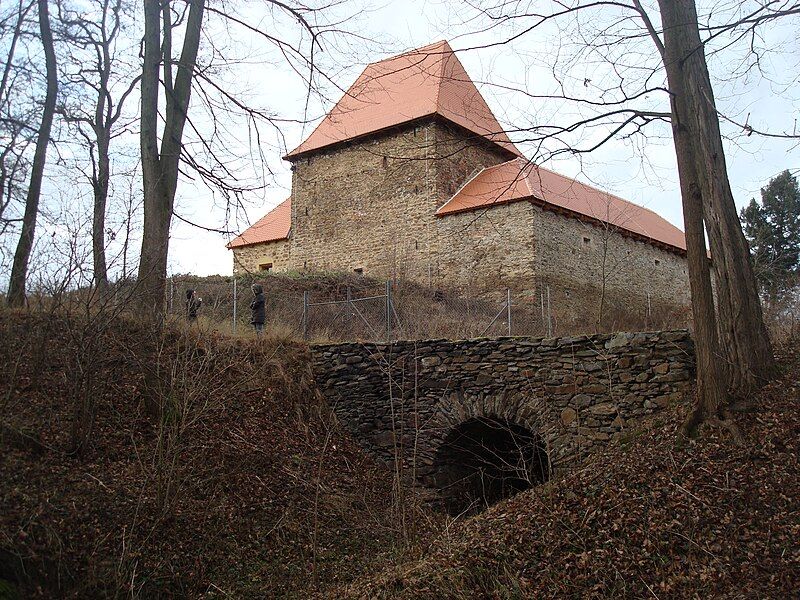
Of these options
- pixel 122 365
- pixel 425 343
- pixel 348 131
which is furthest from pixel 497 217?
pixel 122 365

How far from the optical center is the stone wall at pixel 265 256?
80.4 ft

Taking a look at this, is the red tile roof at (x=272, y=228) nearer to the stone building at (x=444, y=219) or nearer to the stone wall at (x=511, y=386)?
the stone building at (x=444, y=219)

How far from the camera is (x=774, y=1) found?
652 cm

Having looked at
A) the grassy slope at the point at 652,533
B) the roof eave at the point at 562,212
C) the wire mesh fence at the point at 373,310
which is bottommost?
the grassy slope at the point at 652,533

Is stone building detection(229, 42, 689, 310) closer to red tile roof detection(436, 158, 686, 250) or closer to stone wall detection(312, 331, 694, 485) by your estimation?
red tile roof detection(436, 158, 686, 250)

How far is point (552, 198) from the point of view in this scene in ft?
65.0

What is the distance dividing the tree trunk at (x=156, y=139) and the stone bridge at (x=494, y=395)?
3407mm

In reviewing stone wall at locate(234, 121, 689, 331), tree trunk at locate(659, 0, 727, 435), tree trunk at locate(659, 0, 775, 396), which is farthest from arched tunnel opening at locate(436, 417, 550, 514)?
stone wall at locate(234, 121, 689, 331)

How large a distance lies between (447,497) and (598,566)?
17.3 feet

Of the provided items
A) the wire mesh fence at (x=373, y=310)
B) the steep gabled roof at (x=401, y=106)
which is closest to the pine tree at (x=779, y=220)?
the wire mesh fence at (x=373, y=310)

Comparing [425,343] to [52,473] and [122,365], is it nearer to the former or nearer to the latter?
[122,365]

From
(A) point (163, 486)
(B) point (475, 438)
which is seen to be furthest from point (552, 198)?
(A) point (163, 486)

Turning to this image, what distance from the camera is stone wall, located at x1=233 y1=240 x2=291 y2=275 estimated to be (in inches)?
965

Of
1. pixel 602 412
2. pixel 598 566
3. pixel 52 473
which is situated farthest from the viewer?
pixel 602 412
